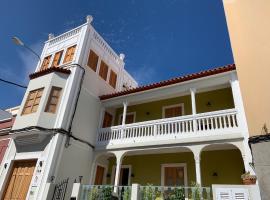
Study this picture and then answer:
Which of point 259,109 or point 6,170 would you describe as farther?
point 6,170

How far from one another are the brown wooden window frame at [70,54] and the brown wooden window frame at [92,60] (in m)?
1.15

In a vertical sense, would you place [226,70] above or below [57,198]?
above

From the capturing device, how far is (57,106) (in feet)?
43.3

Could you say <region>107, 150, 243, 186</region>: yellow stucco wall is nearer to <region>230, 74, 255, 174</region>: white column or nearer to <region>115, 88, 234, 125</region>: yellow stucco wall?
<region>230, 74, 255, 174</region>: white column

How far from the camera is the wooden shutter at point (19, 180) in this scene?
11617mm

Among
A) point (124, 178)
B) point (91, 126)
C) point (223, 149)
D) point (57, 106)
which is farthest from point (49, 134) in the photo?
point (223, 149)

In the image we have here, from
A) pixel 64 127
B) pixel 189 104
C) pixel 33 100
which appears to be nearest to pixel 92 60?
pixel 33 100

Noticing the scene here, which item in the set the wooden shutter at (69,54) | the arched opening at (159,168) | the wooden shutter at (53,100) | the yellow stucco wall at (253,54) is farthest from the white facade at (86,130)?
the yellow stucco wall at (253,54)

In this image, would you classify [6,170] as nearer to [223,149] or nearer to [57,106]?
[57,106]

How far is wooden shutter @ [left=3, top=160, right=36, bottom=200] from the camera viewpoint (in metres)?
11.6

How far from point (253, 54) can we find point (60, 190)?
34.6 feet

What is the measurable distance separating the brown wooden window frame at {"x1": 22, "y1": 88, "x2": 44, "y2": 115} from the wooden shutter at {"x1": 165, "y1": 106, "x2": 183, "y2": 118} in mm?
8185

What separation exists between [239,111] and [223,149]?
2694 mm

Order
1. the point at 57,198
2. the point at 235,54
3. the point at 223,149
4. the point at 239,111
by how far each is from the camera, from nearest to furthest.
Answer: the point at 235,54
the point at 239,111
the point at 57,198
the point at 223,149
